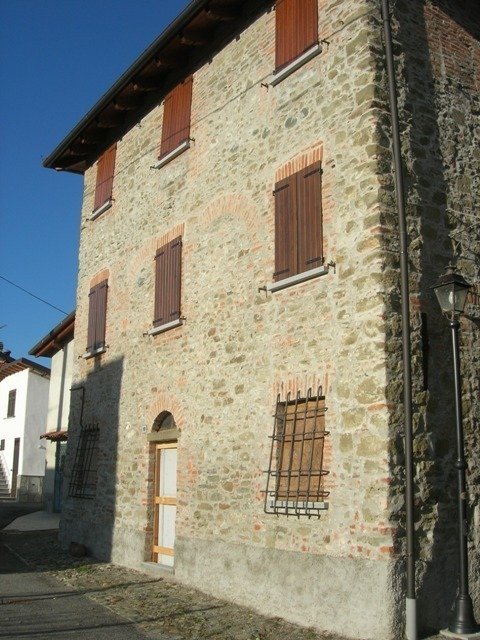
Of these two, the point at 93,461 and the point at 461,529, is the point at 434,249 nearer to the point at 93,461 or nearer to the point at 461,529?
the point at 461,529

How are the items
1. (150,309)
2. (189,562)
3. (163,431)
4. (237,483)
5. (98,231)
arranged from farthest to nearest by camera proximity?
(98,231) < (150,309) < (163,431) < (189,562) < (237,483)

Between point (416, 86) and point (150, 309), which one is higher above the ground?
point (416, 86)

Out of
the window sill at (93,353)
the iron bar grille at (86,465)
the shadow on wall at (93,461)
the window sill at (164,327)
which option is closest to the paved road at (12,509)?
the shadow on wall at (93,461)

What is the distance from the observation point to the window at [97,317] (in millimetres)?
13109

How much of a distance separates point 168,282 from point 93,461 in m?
4.23

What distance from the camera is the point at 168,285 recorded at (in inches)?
434

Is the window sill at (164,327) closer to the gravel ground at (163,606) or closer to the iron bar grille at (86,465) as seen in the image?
the iron bar grille at (86,465)

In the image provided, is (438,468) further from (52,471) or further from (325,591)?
(52,471)

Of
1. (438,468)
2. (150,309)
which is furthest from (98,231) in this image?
(438,468)

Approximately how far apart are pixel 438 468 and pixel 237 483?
276 cm

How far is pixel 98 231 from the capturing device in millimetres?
13922

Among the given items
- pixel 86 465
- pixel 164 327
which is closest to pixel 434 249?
pixel 164 327

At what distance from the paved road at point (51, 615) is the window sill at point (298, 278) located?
4269mm

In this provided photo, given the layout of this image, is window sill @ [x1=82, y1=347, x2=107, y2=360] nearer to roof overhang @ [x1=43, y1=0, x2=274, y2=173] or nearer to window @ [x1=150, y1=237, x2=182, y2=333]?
window @ [x1=150, y1=237, x2=182, y2=333]
